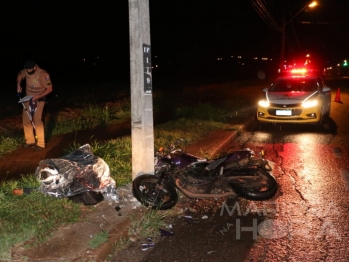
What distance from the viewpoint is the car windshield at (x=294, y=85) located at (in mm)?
13595

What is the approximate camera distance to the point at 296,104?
12.5 metres

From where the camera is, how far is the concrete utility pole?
5.93 metres

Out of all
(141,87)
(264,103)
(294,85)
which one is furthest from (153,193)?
(294,85)

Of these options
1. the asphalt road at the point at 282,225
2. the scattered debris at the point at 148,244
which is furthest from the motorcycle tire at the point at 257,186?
the scattered debris at the point at 148,244

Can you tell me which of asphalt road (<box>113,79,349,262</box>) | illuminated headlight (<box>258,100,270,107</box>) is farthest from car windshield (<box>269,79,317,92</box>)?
asphalt road (<box>113,79,349,262</box>)

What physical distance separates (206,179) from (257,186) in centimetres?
80

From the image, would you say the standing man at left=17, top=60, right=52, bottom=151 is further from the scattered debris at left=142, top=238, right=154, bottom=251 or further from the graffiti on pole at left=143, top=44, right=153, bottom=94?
the scattered debris at left=142, top=238, right=154, bottom=251

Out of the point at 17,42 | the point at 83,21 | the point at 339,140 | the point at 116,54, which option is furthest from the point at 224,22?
the point at 339,140

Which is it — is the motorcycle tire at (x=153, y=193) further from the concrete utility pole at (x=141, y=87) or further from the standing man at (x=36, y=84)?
the standing man at (x=36, y=84)

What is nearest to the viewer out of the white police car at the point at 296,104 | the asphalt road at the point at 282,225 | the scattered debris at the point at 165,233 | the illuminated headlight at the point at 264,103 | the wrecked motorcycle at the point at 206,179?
the asphalt road at the point at 282,225

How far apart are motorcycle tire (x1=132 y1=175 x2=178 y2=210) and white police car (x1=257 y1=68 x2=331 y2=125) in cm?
745

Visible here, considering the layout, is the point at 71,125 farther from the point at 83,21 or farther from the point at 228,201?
the point at 83,21

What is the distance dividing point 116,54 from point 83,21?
6.96 m

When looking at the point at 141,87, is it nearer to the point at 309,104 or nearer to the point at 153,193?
the point at 153,193
